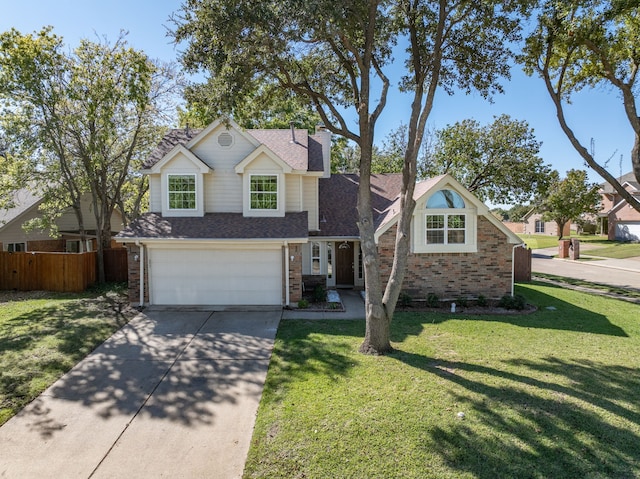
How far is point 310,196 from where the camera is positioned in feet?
50.2

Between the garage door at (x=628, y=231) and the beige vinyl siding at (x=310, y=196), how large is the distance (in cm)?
3954

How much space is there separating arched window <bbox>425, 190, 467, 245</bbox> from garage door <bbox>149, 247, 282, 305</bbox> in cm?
569

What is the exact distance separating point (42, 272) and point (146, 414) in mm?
13254

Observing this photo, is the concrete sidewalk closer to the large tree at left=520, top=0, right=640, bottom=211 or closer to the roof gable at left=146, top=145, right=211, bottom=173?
the large tree at left=520, top=0, right=640, bottom=211

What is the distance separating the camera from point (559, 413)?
18.4 ft

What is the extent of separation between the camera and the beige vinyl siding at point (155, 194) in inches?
559

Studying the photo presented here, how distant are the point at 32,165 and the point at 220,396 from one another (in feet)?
50.9

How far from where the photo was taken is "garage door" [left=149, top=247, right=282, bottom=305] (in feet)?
42.2

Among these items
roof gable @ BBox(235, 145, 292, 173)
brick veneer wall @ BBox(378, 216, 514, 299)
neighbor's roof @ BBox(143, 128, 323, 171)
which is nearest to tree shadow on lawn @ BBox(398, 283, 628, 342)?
brick veneer wall @ BBox(378, 216, 514, 299)

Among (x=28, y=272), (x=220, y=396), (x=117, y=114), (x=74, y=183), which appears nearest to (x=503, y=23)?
(x=220, y=396)

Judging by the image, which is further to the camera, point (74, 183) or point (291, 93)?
point (74, 183)

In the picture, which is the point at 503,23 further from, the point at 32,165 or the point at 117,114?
the point at 32,165

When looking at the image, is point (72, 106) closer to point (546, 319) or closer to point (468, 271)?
point (468, 271)

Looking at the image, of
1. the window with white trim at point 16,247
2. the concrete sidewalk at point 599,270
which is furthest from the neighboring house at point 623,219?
the window with white trim at point 16,247
